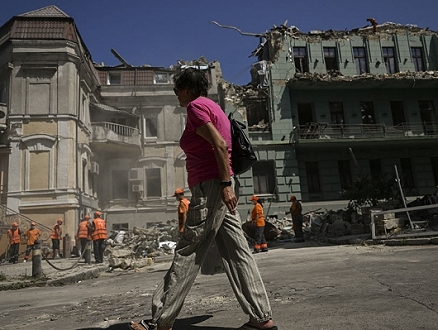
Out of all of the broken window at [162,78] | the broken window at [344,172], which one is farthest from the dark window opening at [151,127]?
the broken window at [344,172]

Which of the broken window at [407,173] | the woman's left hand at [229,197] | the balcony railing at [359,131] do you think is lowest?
the woman's left hand at [229,197]

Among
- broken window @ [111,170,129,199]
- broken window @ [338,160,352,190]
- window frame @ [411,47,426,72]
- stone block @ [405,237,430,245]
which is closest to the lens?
stone block @ [405,237,430,245]

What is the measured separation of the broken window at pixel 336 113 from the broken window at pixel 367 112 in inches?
49.2

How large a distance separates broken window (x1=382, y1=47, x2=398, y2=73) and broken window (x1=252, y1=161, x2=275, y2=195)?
9.90 metres

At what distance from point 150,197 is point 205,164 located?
21.2 metres

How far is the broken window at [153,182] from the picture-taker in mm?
23266

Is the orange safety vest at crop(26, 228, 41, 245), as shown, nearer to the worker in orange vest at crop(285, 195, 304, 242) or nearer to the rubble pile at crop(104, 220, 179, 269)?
the rubble pile at crop(104, 220, 179, 269)

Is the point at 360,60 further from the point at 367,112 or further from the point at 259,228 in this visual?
the point at 259,228

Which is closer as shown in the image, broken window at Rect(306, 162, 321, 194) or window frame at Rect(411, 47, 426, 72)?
broken window at Rect(306, 162, 321, 194)

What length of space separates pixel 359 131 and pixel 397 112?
330 cm

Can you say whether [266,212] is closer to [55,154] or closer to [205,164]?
[55,154]

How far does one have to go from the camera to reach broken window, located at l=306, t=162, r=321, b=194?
Answer: 63.6ft

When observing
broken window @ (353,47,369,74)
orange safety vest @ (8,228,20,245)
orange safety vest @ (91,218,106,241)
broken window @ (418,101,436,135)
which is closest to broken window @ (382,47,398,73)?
broken window @ (353,47,369,74)

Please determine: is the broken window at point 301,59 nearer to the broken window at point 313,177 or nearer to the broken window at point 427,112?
the broken window at point 313,177
